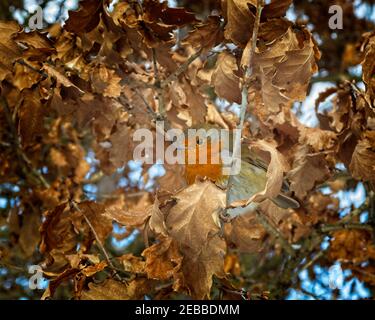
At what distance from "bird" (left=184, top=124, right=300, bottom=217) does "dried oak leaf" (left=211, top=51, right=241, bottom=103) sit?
13 cm

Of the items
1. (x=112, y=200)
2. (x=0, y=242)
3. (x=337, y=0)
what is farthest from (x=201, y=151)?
(x=337, y=0)

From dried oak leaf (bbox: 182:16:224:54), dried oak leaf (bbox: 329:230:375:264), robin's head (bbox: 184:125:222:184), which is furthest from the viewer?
dried oak leaf (bbox: 329:230:375:264)

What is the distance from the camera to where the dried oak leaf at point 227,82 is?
120cm

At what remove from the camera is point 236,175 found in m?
1.40

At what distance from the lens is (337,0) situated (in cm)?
344

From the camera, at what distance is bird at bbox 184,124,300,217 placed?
116cm

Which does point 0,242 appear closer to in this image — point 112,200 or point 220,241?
point 112,200

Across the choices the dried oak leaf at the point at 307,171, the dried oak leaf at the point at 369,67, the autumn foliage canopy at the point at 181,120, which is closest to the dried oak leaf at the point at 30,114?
the autumn foliage canopy at the point at 181,120

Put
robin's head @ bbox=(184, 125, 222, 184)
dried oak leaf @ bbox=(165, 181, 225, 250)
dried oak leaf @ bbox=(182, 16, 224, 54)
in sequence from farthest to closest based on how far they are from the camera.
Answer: dried oak leaf @ bbox=(182, 16, 224, 54) → robin's head @ bbox=(184, 125, 222, 184) → dried oak leaf @ bbox=(165, 181, 225, 250)

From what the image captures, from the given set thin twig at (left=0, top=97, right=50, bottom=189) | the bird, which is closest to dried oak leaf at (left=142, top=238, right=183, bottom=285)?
the bird

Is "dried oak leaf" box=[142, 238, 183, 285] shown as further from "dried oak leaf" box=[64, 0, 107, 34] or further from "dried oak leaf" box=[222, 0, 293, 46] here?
"dried oak leaf" box=[64, 0, 107, 34]

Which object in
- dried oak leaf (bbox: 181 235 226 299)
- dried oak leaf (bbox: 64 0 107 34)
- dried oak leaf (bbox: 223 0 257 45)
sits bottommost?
dried oak leaf (bbox: 181 235 226 299)
